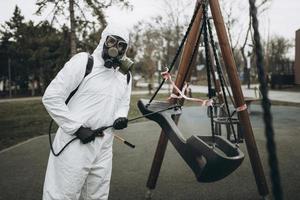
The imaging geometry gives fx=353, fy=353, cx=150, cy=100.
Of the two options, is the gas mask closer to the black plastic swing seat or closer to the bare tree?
the black plastic swing seat

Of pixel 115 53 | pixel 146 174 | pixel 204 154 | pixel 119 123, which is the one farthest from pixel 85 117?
pixel 146 174

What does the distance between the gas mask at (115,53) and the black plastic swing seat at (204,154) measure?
1.85ft

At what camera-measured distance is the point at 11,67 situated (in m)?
35.2

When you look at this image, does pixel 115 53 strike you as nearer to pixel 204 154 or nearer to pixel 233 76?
pixel 204 154

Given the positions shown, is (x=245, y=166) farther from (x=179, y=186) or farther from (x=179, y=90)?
(x=179, y=90)

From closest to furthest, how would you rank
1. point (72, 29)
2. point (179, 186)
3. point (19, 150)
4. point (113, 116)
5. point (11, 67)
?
point (113, 116) → point (179, 186) → point (19, 150) → point (72, 29) → point (11, 67)

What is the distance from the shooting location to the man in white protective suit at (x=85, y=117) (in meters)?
2.98

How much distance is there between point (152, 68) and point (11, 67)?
66.4ft

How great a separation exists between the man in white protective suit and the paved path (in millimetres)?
1677

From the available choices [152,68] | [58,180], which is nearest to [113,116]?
[58,180]

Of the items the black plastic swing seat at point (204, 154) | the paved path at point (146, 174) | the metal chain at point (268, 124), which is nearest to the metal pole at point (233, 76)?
the paved path at point (146, 174)

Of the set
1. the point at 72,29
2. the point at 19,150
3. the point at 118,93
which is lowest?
the point at 19,150

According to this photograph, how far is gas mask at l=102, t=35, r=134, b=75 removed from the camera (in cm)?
311

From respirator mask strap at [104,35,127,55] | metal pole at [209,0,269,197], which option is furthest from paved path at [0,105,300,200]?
respirator mask strap at [104,35,127,55]
